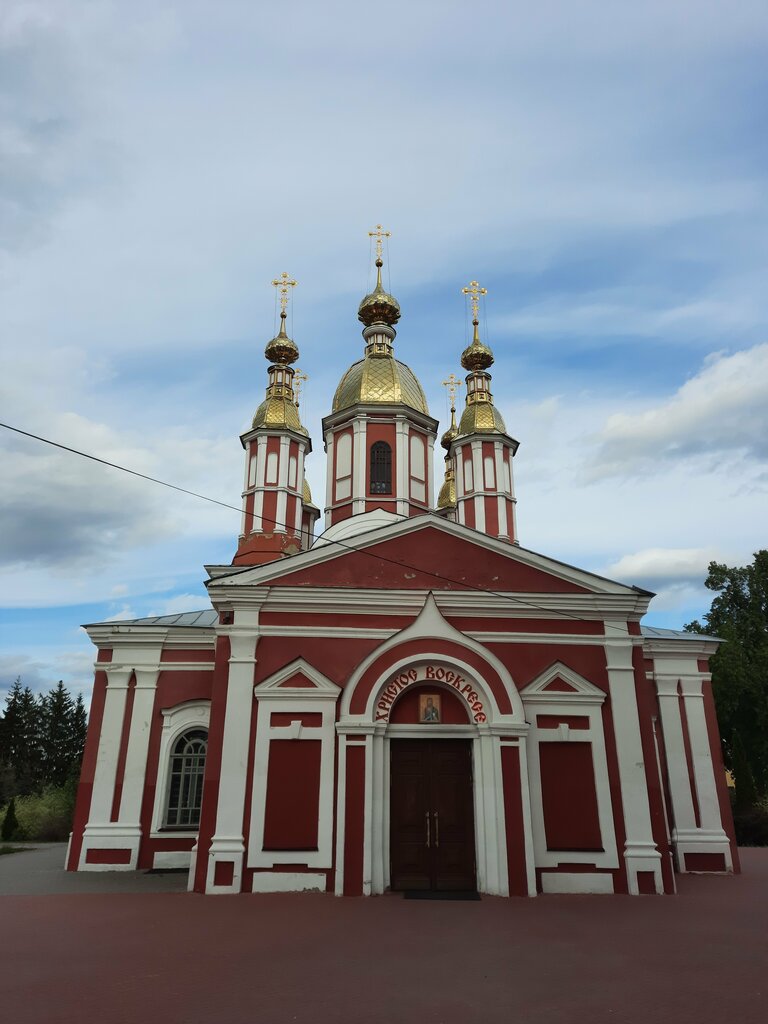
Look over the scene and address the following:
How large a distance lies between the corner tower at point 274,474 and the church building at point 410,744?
8.96 metres

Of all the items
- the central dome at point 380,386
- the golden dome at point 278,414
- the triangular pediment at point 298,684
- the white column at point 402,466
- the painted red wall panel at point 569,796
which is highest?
the golden dome at point 278,414

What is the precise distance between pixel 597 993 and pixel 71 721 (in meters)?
54.3

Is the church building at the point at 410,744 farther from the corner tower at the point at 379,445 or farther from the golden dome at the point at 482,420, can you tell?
the golden dome at the point at 482,420

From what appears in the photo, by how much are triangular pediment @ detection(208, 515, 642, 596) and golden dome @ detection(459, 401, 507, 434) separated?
14.4 meters

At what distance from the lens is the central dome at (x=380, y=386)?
2206 cm

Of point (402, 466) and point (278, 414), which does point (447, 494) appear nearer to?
point (278, 414)

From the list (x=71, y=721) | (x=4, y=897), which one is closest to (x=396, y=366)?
(x=4, y=897)

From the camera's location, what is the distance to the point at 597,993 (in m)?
7.01

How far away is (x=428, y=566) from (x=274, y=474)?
42.9 feet

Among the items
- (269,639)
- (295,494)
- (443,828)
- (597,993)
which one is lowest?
(597,993)

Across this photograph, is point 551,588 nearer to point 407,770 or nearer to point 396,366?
point 407,770

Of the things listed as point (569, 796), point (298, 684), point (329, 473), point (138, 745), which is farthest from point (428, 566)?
point (329, 473)

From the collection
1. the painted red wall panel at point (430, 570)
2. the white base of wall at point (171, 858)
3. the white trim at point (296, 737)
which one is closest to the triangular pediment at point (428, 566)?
the painted red wall panel at point (430, 570)

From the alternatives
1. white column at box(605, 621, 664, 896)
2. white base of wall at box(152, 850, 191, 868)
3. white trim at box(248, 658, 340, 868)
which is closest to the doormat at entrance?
white trim at box(248, 658, 340, 868)
